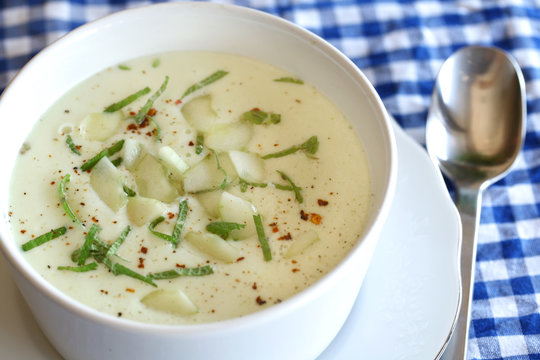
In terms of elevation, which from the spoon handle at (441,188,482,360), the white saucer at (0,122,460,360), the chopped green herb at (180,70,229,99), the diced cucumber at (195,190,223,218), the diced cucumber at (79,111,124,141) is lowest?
the spoon handle at (441,188,482,360)

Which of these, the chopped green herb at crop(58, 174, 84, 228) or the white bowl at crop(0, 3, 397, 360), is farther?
the chopped green herb at crop(58, 174, 84, 228)

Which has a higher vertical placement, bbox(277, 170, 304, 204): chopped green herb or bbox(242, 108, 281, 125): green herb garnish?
bbox(242, 108, 281, 125): green herb garnish

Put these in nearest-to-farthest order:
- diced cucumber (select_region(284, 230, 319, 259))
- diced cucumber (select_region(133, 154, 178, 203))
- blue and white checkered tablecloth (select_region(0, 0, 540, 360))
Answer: diced cucumber (select_region(284, 230, 319, 259)) → diced cucumber (select_region(133, 154, 178, 203)) → blue and white checkered tablecloth (select_region(0, 0, 540, 360))

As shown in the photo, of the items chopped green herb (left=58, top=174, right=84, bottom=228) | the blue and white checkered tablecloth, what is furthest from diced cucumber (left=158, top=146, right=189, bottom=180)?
the blue and white checkered tablecloth

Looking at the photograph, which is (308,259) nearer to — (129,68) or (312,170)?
(312,170)

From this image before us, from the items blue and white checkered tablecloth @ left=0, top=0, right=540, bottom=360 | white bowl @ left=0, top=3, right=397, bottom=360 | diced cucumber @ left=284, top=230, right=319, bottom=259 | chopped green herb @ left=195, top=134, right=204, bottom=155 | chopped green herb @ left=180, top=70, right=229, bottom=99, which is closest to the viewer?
white bowl @ left=0, top=3, right=397, bottom=360

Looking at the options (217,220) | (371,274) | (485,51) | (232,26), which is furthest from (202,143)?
(485,51)

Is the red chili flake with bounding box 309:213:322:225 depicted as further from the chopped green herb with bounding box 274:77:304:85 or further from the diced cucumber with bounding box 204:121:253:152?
the chopped green herb with bounding box 274:77:304:85

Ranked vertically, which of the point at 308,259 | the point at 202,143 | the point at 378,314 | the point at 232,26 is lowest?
the point at 378,314
